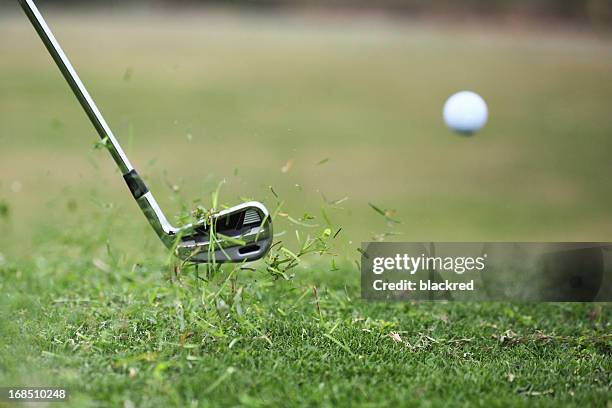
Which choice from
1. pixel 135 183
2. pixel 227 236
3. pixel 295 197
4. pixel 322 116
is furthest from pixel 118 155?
pixel 322 116

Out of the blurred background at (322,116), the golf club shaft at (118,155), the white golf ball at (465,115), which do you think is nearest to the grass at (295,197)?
the blurred background at (322,116)

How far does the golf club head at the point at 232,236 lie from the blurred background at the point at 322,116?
8.9 inches

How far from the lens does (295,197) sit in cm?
745

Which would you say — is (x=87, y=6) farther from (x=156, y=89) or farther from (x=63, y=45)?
(x=156, y=89)

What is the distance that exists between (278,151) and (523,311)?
619cm

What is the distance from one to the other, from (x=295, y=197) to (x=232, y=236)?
4369mm

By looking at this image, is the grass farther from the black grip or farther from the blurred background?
the black grip

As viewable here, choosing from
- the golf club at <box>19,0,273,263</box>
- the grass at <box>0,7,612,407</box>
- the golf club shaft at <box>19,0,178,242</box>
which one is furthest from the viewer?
the golf club shaft at <box>19,0,178,242</box>

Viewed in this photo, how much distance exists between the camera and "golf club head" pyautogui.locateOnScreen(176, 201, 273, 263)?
118 inches

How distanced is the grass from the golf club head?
93 mm

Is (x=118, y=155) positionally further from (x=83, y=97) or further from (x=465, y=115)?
(x=465, y=115)

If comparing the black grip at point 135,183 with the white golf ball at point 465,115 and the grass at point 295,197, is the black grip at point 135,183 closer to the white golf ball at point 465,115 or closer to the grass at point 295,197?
the grass at point 295,197

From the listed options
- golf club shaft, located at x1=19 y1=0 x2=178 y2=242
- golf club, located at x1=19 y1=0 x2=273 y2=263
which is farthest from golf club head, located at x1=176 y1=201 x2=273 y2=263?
golf club shaft, located at x1=19 y1=0 x2=178 y2=242

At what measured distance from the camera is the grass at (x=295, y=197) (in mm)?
2842
